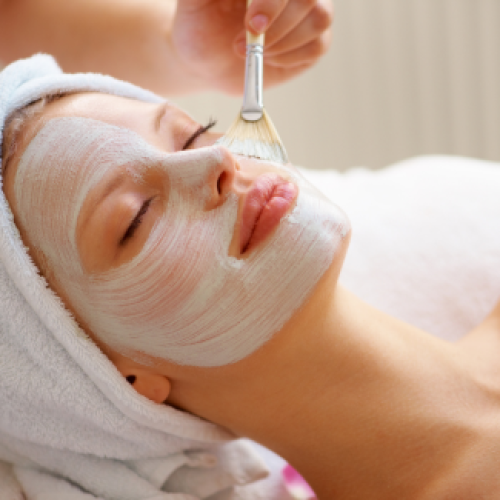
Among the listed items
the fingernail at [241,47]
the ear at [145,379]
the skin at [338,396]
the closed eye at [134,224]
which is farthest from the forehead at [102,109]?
the ear at [145,379]

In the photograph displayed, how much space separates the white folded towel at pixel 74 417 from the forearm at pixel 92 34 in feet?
1.16

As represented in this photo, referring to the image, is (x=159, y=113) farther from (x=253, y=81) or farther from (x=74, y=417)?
(x=74, y=417)

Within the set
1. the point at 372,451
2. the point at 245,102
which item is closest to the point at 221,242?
the point at 245,102

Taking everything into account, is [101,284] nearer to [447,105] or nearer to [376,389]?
[376,389]

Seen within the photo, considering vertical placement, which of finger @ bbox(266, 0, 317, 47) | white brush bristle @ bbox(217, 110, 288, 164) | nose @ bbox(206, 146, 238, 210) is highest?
finger @ bbox(266, 0, 317, 47)

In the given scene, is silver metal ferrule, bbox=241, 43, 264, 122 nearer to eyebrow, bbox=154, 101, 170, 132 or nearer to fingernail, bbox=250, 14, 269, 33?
fingernail, bbox=250, 14, 269, 33

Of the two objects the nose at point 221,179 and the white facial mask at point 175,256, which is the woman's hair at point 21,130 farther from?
the nose at point 221,179

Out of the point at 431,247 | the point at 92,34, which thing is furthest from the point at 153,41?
the point at 431,247

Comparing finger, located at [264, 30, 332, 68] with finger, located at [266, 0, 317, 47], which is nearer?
finger, located at [266, 0, 317, 47]

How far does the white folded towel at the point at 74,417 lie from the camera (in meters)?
0.86

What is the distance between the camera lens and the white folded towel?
0.86 metres

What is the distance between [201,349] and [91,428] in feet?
0.84

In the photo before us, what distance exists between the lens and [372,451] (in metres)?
0.89

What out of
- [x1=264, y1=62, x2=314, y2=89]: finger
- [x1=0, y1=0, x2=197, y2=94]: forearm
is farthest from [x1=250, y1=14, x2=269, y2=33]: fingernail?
[x1=0, y1=0, x2=197, y2=94]: forearm
